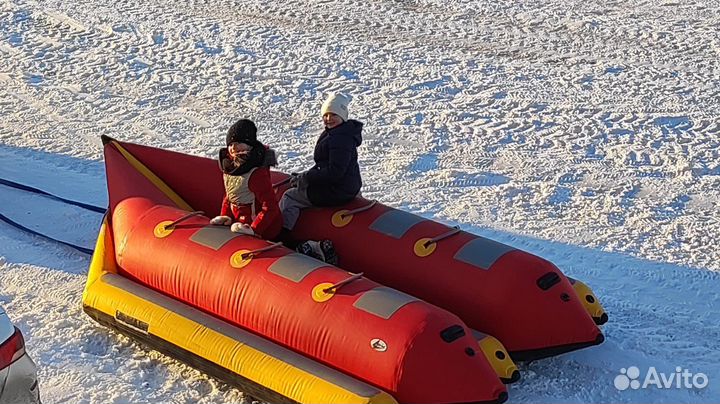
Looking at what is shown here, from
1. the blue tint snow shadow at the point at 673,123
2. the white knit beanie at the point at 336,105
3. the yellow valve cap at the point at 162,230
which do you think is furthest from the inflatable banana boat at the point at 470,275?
the blue tint snow shadow at the point at 673,123

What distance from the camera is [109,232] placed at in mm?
6156

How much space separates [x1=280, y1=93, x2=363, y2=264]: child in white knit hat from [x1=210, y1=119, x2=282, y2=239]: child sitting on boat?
0.26 metres

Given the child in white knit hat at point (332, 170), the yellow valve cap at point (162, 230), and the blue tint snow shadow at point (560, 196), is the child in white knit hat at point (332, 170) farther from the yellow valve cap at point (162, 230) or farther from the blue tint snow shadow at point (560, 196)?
the blue tint snow shadow at point (560, 196)

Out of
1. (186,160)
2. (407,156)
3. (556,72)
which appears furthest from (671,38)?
(186,160)

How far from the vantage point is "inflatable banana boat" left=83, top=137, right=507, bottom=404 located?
4.69 m

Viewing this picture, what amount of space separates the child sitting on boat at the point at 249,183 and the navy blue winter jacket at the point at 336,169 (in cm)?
30

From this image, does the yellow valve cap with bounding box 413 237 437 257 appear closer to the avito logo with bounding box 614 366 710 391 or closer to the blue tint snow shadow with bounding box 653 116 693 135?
the avito logo with bounding box 614 366 710 391

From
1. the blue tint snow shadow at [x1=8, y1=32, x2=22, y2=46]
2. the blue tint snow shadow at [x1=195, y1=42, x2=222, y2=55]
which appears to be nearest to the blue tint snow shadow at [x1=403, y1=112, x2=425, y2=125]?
the blue tint snow shadow at [x1=195, y1=42, x2=222, y2=55]

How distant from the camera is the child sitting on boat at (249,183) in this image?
227 inches

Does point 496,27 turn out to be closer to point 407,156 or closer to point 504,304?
point 407,156

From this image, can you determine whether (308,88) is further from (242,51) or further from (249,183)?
(249,183)

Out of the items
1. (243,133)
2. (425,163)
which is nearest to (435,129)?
(425,163)

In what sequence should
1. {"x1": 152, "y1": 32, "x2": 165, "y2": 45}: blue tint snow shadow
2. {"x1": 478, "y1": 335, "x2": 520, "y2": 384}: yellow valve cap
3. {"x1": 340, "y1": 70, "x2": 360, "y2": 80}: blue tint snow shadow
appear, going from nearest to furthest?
{"x1": 478, "y1": 335, "x2": 520, "y2": 384}: yellow valve cap → {"x1": 340, "y1": 70, "x2": 360, "y2": 80}: blue tint snow shadow → {"x1": 152, "y1": 32, "x2": 165, "y2": 45}: blue tint snow shadow

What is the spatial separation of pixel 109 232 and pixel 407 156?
3232 millimetres
